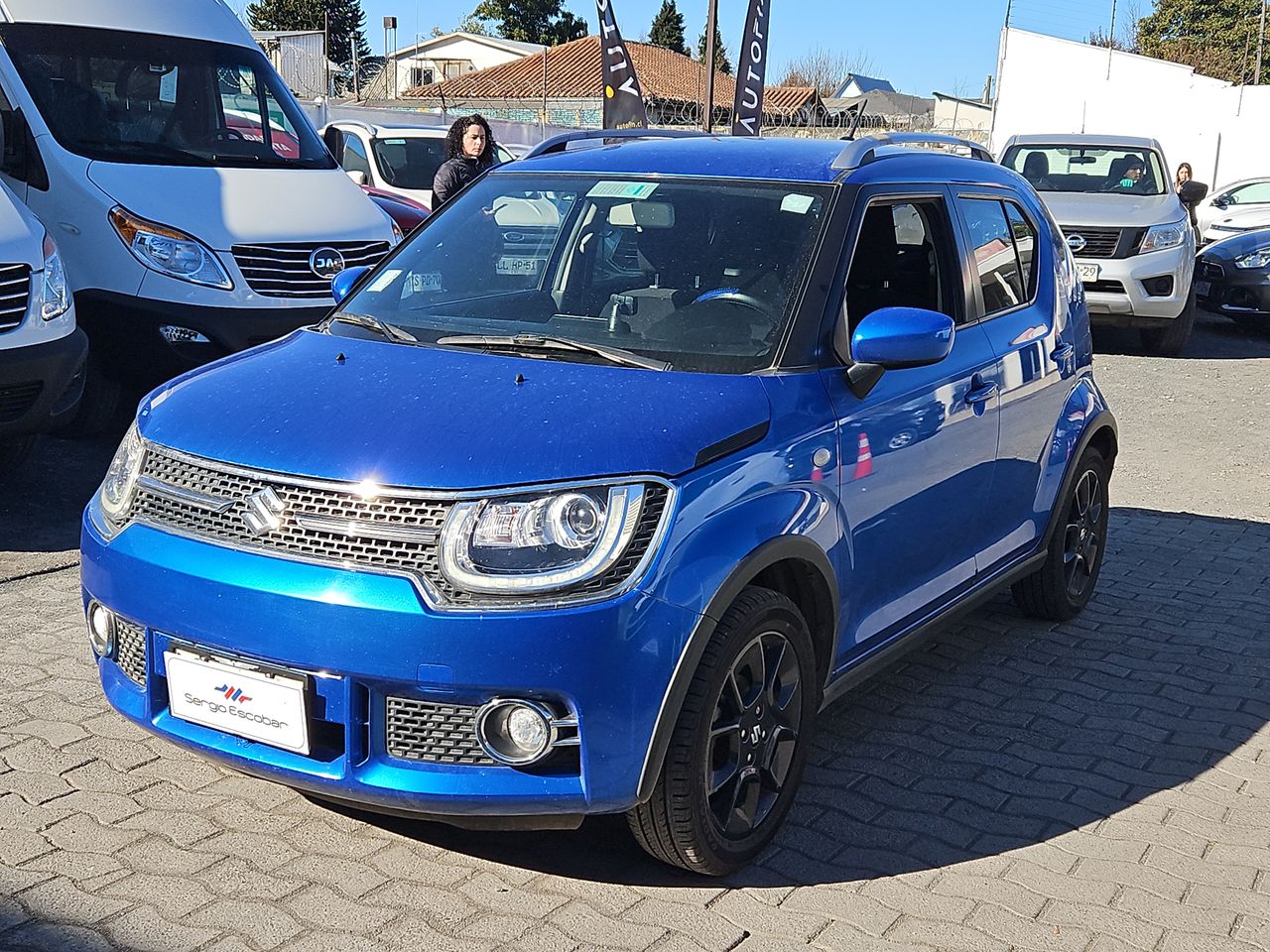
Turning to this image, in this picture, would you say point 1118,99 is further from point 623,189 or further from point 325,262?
point 623,189

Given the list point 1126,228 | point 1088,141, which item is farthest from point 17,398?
point 1088,141

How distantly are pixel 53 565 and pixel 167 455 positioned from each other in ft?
9.41

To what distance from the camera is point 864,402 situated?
3961 mm

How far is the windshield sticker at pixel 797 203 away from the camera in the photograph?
423 cm

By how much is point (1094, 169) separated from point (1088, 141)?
365 mm

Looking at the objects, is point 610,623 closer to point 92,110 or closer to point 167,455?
point 167,455

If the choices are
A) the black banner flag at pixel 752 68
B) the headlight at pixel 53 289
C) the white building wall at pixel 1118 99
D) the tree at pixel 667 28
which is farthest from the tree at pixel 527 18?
the headlight at pixel 53 289

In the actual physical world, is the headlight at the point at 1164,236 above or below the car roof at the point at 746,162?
below

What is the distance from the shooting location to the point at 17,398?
6258 millimetres

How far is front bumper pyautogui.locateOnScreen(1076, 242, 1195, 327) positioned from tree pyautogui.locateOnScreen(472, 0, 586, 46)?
8437cm

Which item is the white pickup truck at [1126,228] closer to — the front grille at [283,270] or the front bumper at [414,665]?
the front grille at [283,270]

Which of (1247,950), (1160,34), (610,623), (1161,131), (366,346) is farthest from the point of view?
(1160,34)

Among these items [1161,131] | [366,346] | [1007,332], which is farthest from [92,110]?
[1161,131]

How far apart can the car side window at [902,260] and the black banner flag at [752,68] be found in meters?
13.0
